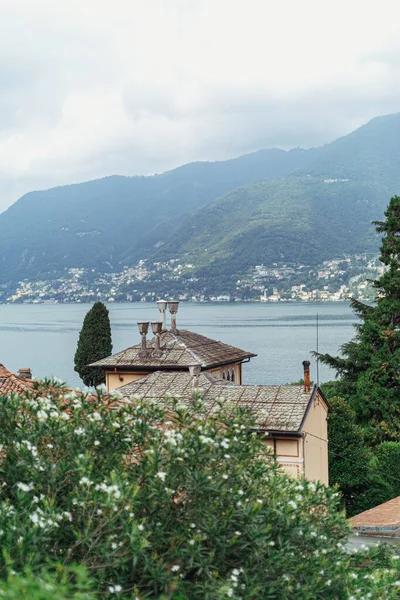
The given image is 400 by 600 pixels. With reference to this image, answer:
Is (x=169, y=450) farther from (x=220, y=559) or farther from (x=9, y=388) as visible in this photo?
(x=9, y=388)

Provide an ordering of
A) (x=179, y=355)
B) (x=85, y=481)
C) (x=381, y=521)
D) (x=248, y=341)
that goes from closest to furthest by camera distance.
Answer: (x=85, y=481)
(x=381, y=521)
(x=179, y=355)
(x=248, y=341)

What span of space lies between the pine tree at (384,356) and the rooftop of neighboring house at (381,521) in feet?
46.4

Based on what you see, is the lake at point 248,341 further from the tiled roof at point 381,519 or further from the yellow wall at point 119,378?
the tiled roof at point 381,519

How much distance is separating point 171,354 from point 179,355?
1.20 ft

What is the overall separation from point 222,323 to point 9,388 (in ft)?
481

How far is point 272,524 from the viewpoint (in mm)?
6746

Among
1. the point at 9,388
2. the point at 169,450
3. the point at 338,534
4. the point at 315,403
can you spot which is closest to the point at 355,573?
the point at 338,534

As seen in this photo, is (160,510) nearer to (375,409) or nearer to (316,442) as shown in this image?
(316,442)

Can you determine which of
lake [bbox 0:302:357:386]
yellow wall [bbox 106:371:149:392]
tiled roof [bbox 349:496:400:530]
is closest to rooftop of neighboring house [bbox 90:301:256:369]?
yellow wall [bbox 106:371:149:392]

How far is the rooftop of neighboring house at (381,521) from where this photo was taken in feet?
45.9

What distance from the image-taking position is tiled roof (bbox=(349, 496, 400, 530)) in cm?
1420

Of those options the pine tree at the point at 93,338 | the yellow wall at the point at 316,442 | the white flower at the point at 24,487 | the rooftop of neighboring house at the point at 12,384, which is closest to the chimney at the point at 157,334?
the yellow wall at the point at 316,442

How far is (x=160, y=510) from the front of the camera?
6.54 meters

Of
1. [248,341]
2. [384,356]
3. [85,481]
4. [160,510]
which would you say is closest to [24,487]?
[85,481]
